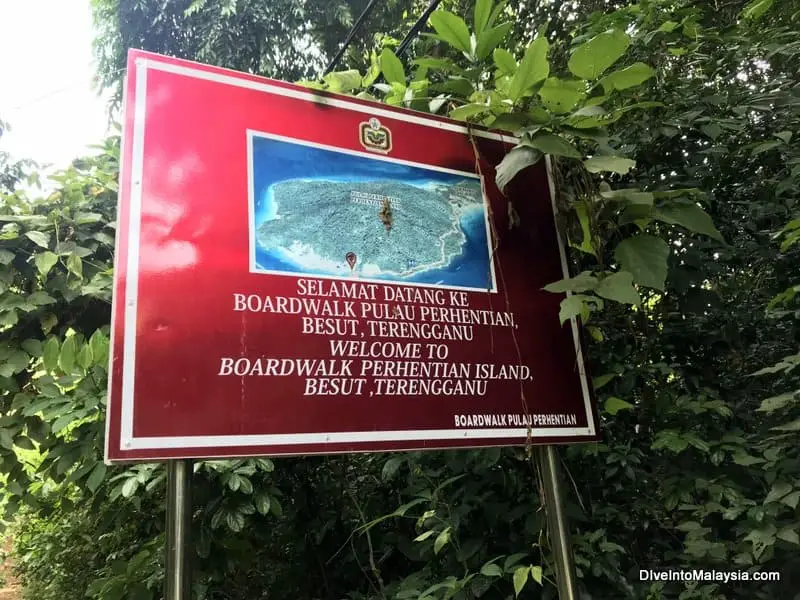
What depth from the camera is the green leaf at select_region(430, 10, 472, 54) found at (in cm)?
171

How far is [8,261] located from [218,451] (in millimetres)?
1468

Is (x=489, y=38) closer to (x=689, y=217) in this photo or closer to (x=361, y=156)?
(x=361, y=156)

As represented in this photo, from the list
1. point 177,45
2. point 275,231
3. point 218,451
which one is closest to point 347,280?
point 275,231

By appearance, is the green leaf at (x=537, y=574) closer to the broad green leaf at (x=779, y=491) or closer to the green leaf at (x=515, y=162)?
the broad green leaf at (x=779, y=491)

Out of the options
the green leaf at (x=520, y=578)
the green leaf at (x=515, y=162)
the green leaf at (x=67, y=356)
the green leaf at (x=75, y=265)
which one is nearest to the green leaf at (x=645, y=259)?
the green leaf at (x=515, y=162)

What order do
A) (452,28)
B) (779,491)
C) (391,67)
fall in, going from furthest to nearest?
(391,67) → (452,28) → (779,491)

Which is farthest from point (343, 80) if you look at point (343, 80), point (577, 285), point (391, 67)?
point (577, 285)

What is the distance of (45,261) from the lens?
204 cm

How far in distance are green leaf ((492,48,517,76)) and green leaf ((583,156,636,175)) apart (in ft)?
1.13

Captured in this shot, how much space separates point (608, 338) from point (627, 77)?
1.10 m

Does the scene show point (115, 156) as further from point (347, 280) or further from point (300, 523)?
point (300, 523)

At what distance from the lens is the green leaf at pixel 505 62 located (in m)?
1.61

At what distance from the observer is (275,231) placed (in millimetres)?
1339

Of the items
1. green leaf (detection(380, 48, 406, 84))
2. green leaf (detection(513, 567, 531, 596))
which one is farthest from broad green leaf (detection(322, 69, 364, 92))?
green leaf (detection(513, 567, 531, 596))
